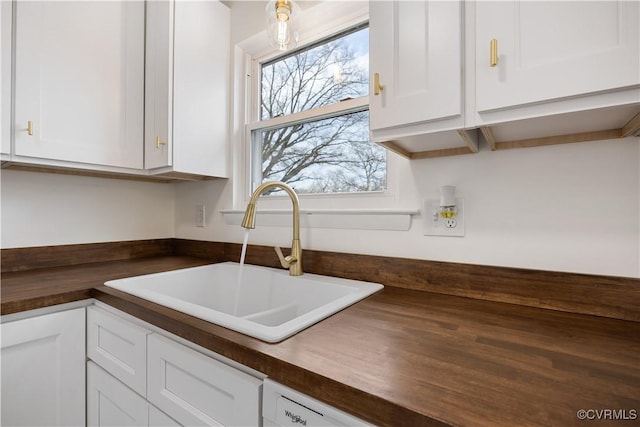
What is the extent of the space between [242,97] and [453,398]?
1702mm

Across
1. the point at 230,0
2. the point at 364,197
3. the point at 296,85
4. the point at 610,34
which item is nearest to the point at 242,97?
the point at 296,85

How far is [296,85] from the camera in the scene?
161 centimetres

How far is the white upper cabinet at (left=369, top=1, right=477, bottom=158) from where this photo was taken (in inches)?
30.2

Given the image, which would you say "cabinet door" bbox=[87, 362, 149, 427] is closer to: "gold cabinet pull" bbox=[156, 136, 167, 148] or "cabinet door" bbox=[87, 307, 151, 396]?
"cabinet door" bbox=[87, 307, 151, 396]

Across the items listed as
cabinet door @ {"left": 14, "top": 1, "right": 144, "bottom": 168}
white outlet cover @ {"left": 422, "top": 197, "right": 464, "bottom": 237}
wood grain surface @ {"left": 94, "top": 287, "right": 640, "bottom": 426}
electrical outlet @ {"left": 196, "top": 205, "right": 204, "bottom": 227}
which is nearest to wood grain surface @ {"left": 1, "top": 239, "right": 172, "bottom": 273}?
electrical outlet @ {"left": 196, "top": 205, "right": 204, "bottom": 227}

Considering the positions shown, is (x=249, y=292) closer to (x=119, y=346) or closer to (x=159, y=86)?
(x=119, y=346)

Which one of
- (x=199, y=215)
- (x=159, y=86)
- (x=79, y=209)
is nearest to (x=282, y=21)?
(x=159, y=86)

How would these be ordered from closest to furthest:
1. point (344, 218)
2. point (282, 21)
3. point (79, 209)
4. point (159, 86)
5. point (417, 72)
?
1. point (417, 72)
2. point (282, 21)
3. point (344, 218)
4. point (159, 86)
5. point (79, 209)

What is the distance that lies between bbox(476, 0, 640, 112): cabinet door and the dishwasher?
710 millimetres

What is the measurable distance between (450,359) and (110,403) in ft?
3.55

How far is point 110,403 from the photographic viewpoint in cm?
101

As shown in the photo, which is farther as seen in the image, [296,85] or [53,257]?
[296,85]

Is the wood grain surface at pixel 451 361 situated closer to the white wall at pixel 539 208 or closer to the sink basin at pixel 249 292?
the sink basin at pixel 249 292

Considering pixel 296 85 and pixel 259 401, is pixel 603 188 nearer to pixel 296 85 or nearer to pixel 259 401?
pixel 259 401
